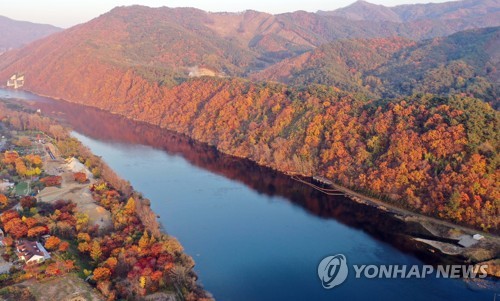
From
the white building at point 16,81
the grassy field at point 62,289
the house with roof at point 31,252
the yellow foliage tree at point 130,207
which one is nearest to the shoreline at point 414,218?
the yellow foliage tree at point 130,207

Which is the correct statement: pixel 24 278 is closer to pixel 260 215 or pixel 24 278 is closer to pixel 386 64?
pixel 260 215

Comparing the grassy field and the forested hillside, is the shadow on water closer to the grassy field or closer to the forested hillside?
the forested hillside

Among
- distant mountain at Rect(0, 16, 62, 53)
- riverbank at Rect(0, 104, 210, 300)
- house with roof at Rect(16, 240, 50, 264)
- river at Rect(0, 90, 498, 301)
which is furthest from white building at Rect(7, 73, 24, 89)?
distant mountain at Rect(0, 16, 62, 53)

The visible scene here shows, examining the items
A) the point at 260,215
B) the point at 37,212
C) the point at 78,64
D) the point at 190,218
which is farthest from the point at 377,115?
the point at 78,64

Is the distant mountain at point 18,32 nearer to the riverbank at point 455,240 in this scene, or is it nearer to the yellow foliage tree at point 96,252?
the yellow foliage tree at point 96,252

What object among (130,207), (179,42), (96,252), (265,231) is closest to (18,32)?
(179,42)
